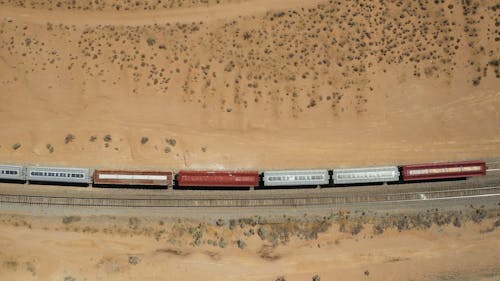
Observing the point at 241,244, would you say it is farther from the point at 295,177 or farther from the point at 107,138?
the point at 107,138

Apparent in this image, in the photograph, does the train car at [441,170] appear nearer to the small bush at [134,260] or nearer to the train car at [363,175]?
the train car at [363,175]

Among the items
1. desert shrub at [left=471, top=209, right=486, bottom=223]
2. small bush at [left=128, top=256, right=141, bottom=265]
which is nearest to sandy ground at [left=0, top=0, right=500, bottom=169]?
desert shrub at [left=471, top=209, right=486, bottom=223]

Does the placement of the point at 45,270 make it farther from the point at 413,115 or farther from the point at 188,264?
the point at 413,115

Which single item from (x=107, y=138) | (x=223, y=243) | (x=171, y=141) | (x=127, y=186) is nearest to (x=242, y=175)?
(x=223, y=243)

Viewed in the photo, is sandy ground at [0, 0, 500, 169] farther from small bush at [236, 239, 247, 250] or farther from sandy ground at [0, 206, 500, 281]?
small bush at [236, 239, 247, 250]

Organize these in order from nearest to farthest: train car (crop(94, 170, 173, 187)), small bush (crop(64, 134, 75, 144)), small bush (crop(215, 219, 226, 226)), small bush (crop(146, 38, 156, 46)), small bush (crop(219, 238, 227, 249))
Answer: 1. train car (crop(94, 170, 173, 187))
2. small bush (crop(219, 238, 227, 249))
3. small bush (crop(215, 219, 226, 226))
4. small bush (crop(64, 134, 75, 144))
5. small bush (crop(146, 38, 156, 46))

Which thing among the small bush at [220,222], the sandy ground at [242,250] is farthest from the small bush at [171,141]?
the small bush at [220,222]

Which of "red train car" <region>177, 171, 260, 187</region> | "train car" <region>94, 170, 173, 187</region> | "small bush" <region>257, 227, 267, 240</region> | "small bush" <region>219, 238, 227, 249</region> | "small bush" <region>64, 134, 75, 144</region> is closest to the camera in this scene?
"train car" <region>94, 170, 173, 187</region>

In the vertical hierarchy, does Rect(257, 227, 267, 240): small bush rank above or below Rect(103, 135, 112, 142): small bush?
below
